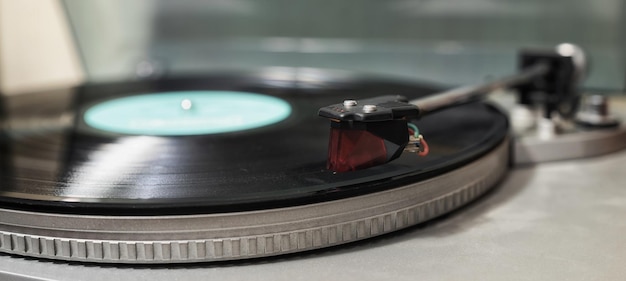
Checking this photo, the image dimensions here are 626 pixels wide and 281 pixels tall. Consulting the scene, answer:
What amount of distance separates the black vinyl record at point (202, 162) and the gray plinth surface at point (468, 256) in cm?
5

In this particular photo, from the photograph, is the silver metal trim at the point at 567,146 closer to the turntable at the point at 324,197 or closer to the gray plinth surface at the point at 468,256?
the turntable at the point at 324,197

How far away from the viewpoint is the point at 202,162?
66cm

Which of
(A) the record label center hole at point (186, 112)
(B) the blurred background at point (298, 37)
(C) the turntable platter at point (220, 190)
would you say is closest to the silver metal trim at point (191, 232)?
(C) the turntable platter at point (220, 190)

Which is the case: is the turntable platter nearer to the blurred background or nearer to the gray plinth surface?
the gray plinth surface

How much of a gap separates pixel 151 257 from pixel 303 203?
12cm

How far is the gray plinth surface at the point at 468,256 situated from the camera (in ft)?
1.74

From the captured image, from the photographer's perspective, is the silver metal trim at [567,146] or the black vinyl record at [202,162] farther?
the silver metal trim at [567,146]

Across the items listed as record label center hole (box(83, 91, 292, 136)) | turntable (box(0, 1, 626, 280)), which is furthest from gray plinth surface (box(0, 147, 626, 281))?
record label center hole (box(83, 91, 292, 136))

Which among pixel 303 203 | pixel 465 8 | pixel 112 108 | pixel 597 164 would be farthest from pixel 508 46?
pixel 303 203

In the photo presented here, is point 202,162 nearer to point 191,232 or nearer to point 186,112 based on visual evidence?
point 191,232

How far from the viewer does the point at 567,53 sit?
97 centimetres

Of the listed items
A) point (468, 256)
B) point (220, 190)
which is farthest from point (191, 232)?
point (468, 256)

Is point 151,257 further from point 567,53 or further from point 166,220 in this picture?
point 567,53

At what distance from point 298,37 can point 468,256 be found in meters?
0.86
